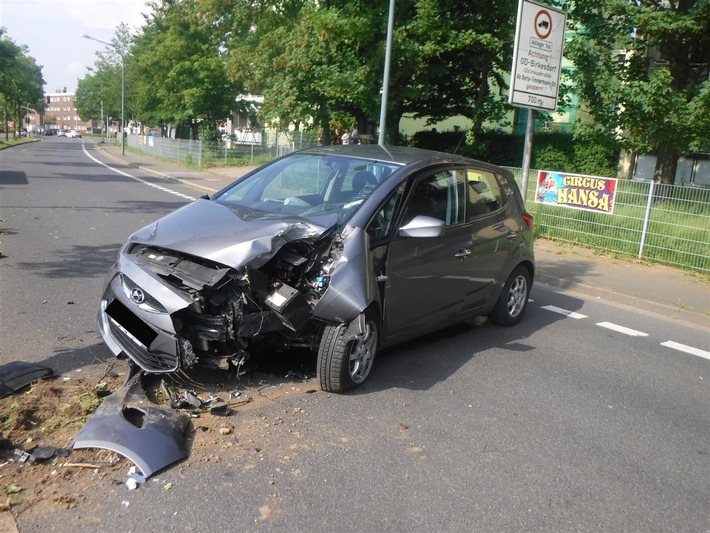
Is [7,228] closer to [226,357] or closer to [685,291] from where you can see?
[226,357]

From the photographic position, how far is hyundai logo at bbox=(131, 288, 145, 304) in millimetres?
4262

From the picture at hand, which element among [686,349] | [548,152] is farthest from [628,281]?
[548,152]

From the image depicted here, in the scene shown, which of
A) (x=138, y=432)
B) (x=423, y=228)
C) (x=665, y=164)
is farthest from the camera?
(x=665, y=164)

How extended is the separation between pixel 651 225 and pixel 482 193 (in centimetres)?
631

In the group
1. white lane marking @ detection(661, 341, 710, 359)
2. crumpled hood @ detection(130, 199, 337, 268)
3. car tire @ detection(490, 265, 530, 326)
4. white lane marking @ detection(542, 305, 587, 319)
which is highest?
crumpled hood @ detection(130, 199, 337, 268)

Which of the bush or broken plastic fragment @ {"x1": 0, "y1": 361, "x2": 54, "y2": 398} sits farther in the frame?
the bush

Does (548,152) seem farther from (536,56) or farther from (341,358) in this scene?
(341,358)

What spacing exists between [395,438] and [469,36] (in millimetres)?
16116

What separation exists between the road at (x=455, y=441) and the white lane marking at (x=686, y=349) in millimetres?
36

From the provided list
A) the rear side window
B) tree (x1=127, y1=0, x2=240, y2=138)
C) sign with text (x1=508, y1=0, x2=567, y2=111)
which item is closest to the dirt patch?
the rear side window

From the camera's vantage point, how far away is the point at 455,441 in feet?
13.4

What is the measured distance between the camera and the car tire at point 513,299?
6715mm

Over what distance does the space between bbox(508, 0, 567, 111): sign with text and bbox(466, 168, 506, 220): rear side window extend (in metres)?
4.62

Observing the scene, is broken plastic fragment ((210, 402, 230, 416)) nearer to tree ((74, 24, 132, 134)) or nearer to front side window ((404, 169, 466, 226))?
front side window ((404, 169, 466, 226))
